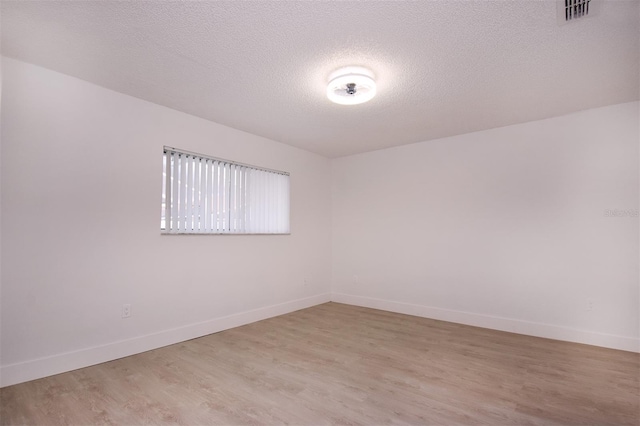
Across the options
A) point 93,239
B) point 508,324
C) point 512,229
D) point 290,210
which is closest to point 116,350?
point 93,239

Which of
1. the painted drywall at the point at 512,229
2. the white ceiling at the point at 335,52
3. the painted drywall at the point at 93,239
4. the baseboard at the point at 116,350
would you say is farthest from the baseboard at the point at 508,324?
the white ceiling at the point at 335,52

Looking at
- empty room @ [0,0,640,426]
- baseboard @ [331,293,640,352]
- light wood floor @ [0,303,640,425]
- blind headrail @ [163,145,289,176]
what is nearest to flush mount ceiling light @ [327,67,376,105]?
empty room @ [0,0,640,426]

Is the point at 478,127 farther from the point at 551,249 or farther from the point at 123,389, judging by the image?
the point at 123,389

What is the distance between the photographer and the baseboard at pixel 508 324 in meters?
3.39

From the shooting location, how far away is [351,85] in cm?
282

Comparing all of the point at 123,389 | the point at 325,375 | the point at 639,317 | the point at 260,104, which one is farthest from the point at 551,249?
the point at 123,389

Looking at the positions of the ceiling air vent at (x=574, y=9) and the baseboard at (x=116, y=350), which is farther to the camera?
the baseboard at (x=116, y=350)

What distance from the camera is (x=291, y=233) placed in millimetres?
5133

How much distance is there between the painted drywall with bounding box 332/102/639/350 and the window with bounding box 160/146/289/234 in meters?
1.49

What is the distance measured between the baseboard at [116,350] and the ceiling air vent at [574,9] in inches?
170

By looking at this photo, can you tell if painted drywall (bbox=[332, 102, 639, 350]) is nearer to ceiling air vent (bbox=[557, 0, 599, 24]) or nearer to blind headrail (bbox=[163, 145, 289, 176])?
blind headrail (bbox=[163, 145, 289, 176])

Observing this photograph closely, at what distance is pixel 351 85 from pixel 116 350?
132 inches

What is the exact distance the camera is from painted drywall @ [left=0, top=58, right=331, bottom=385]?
8.55 ft

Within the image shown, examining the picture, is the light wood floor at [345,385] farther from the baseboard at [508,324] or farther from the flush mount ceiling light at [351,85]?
the flush mount ceiling light at [351,85]
